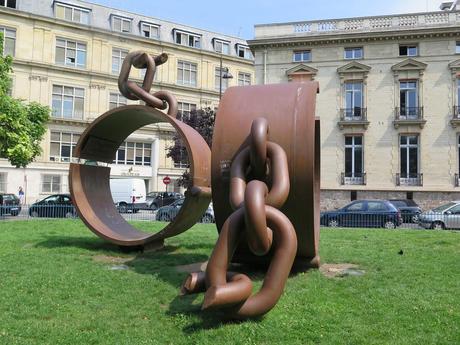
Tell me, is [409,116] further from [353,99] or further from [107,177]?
[107,177]

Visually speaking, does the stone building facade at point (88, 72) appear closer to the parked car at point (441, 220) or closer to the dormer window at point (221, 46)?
the dormer window at point (221, 46)

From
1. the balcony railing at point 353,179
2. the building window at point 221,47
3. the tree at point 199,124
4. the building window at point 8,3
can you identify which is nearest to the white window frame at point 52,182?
the tree at point 199,124

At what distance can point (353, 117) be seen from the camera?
38500 millimetres

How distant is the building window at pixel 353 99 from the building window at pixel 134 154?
24978 millimetres

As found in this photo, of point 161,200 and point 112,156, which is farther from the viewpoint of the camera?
point 161,200

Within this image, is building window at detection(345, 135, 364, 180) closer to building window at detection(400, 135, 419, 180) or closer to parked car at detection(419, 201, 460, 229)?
building window at detection(400, 135, 419, 180)

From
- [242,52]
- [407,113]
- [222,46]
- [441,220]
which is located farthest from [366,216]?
[242,52]

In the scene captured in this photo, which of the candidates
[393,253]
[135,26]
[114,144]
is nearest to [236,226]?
[393,253]

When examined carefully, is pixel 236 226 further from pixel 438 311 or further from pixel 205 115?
pixel 205 115

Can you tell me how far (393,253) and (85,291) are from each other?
22.2 ft

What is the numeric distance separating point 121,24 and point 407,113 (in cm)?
3308

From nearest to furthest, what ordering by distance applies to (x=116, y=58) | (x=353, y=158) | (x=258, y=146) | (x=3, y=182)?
(x=258, y=146) < (x=353, y=158) < (x=3, y=182) < (x=116, y=58)

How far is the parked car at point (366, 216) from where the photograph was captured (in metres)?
22.1

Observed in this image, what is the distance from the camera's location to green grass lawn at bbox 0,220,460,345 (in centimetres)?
543
